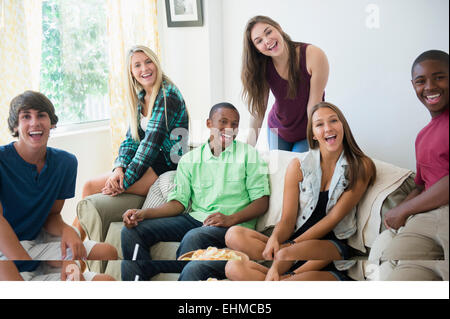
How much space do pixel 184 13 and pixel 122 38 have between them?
254 millimetres

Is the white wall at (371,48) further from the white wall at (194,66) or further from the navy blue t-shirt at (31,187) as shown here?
the navy blue t-shirt at (31,187)

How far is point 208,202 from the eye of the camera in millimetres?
1663

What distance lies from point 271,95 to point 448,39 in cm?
62

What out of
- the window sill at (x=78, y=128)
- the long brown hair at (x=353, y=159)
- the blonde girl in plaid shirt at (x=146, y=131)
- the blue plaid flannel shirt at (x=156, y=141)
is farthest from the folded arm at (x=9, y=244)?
the long brown hair at (x=353, y=159)

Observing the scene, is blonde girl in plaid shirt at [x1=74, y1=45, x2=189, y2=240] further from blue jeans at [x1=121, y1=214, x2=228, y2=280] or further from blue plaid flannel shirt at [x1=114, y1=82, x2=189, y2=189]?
blue jeans at [x1=121, y1=214, x2=228, y2=280]

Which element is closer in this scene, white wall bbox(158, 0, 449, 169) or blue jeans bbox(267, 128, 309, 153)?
white wall bbox(158, 0, 449, 169)

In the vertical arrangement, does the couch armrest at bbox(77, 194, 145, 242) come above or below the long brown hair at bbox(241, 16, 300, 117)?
below

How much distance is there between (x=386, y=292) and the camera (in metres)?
1.64

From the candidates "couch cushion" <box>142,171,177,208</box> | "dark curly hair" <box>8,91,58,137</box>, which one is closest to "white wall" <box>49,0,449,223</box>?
"couch cushion" <box>142,171,177,208</box>

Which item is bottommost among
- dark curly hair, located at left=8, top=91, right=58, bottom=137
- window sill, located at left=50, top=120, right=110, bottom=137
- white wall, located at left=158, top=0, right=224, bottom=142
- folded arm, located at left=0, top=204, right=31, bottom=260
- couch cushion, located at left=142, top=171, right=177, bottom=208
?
folded arm, located at left=0, top=204, right=31, bottom=260

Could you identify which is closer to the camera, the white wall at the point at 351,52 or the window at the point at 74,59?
the white wall at the point at 351,52

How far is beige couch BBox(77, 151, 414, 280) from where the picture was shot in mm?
1566

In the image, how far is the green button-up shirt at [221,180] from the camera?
1.63 metres

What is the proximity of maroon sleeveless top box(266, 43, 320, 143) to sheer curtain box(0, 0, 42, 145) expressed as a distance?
2.94 ft
